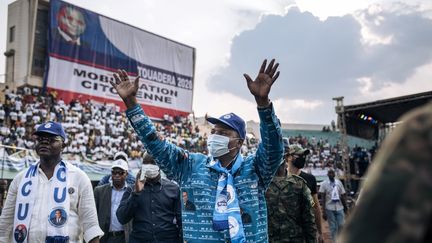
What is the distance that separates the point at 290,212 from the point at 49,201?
2.29 metres

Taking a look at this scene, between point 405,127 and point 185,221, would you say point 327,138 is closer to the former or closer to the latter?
point 185,221

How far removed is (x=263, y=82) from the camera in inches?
110

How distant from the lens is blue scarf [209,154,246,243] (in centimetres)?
279

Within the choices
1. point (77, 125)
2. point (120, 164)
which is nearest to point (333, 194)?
point (120, 164)

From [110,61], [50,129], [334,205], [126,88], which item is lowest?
[334,205]

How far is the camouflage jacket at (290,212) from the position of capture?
4465 millimetres

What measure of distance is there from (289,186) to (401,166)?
4.00 m

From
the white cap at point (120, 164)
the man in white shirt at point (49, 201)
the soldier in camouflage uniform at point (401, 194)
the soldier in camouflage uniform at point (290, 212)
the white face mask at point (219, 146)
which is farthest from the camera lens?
the white cap at point (120, 164)

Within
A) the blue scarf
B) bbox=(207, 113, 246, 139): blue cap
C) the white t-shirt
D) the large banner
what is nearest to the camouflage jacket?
bbox=(207, 113, 246, 139): blue cap

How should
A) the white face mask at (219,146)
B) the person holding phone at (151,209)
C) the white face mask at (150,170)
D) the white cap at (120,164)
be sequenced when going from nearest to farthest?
the white face mask at (219,146), the person holding phone at (151,209), the white face mask at (150,170), the white cap at (120,164)

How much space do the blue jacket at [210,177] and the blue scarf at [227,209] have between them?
0.13 feet

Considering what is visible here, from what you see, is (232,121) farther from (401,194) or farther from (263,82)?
(401,194)

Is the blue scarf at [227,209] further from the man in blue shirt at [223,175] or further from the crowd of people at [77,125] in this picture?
the crowd of people at [77,125]

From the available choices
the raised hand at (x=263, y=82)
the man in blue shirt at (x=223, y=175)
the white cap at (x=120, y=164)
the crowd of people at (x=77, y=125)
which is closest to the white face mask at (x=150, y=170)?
the white cap at (x=120, y=164)
